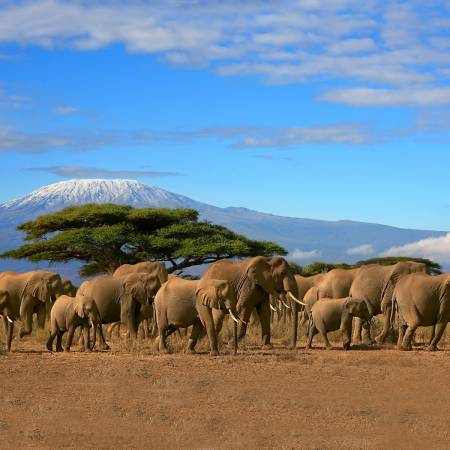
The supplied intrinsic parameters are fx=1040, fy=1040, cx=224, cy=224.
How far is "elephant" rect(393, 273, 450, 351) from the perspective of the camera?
19.2 metres

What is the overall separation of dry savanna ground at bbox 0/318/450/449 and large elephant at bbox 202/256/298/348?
1.65 meters

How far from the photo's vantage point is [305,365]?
54.2 feet

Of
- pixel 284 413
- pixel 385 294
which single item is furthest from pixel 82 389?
pixel 385 294

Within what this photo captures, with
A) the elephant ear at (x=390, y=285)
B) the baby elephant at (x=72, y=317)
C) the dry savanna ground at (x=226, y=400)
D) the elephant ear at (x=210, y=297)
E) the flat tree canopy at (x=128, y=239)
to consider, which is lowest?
the dry savanna ground at (x=226, y=400)

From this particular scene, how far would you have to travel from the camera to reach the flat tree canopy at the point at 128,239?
43.8 metres

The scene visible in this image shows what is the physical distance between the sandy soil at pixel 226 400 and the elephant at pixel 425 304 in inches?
46.5

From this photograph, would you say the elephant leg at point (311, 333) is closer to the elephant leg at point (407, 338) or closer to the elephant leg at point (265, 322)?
the elephant leg at point (265, 322)

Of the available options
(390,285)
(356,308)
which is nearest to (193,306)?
(356,308)

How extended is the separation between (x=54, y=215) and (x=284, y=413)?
114ft

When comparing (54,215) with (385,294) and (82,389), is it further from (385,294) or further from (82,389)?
(82,389)

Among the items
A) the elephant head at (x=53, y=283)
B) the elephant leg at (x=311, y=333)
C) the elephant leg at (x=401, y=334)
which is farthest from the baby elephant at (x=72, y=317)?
the elephant leg at (x=401, y=334)

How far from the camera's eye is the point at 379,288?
21109 millimetres

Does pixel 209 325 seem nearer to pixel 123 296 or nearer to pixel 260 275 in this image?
pixel 260 275

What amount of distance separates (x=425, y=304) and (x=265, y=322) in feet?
10.2
